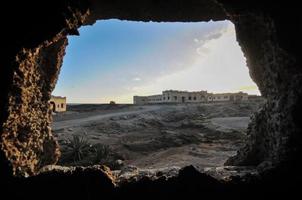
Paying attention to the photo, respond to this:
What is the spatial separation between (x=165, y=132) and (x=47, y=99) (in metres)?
13.7

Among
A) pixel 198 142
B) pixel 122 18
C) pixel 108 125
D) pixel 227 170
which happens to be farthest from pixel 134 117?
pixel 227 170

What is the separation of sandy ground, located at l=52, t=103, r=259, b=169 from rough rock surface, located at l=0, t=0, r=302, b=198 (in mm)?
6301

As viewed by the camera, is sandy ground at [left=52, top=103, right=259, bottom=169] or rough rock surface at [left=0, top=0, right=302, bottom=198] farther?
sandy ground at [left=52, top=103, right=259, bottom=169]

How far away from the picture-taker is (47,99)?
18.5ft

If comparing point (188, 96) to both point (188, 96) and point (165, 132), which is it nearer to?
point (188, 96)

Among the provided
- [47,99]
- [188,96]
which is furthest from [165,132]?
[188,96]

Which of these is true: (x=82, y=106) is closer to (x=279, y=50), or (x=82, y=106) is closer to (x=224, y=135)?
(x=224, y=135)

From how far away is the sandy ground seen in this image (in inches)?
540

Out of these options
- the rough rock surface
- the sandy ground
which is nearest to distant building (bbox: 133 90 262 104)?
the sandy ground

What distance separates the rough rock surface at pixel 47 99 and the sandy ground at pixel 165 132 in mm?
6301

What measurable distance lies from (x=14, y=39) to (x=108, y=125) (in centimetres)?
1561

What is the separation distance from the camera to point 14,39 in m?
4.32

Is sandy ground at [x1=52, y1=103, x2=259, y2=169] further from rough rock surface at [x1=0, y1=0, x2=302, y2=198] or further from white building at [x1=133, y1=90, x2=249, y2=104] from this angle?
white building at [x1=133, y1=90, x2=249, y2=104]

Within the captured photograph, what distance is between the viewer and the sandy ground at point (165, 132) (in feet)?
45.0
